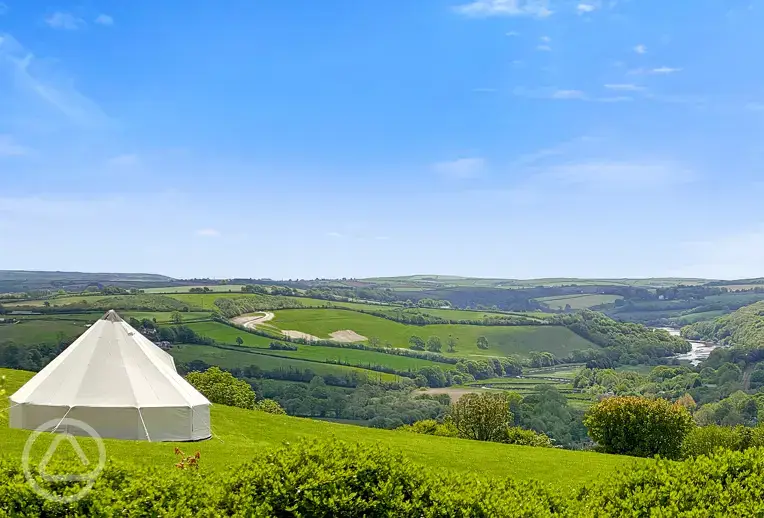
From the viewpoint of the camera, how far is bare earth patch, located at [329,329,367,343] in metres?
154

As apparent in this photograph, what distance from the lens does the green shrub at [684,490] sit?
1080 cm

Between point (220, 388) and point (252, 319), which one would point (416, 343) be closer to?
point (252, 319)

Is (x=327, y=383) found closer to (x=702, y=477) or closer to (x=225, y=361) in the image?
(x=225, y=361)

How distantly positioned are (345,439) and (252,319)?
134 m

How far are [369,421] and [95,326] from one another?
85.9m

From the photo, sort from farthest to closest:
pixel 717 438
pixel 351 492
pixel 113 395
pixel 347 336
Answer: pixel 347 336, pixel 717 438, pixel 113 395, pixel 351 492

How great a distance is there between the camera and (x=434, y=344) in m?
171

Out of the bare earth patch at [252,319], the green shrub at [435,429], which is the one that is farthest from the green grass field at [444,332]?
the green shrub at [435,429]

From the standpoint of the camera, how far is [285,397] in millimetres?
112750

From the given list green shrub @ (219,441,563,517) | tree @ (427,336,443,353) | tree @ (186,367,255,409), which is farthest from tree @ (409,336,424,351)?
green shrub @ (219,441,563,517)

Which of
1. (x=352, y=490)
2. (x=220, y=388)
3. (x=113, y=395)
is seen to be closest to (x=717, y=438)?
(x=220, y=388)

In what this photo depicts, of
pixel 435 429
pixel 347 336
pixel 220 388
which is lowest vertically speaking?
pixel 347 336

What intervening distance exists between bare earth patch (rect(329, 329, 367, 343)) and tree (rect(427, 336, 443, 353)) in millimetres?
18609

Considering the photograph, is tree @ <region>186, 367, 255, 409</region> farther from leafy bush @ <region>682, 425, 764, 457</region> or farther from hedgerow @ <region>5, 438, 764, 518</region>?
hedgerow @ <region>5, 438, 764, 518</region>
